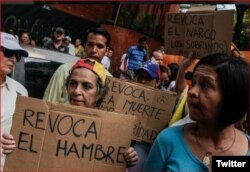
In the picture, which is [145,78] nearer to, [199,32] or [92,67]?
[199,32]

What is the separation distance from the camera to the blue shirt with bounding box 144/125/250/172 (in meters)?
2.55

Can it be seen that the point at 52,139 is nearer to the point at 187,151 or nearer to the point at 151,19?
the point at 187,151

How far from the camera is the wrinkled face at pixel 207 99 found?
8.34 ft

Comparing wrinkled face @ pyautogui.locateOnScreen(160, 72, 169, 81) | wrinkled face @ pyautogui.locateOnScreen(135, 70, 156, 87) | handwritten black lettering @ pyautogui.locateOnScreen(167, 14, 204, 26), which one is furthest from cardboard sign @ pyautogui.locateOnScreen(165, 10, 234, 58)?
wrinkled face @ pyautogui.locateOnScreen(160, 72, 169, 81)

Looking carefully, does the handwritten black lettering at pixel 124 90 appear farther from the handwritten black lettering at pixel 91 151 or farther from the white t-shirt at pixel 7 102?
the handwritten black lettering at pixel 91 151

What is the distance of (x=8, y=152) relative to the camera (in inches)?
107

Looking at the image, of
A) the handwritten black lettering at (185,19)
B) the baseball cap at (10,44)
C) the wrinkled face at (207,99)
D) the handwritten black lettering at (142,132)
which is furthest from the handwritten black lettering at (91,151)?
the handwritten black lettering at (185,19)

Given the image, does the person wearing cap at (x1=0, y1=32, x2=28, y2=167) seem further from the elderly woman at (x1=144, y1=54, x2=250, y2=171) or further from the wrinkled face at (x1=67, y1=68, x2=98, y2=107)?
the elderly woman at (x1=144, y1=54, x2=250, y2=171)

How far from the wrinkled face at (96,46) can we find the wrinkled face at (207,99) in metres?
2.07

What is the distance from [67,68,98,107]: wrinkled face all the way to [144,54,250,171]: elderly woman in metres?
0.61

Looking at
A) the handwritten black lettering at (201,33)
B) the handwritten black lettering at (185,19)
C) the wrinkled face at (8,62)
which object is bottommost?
the wrinkled face at (8,62)

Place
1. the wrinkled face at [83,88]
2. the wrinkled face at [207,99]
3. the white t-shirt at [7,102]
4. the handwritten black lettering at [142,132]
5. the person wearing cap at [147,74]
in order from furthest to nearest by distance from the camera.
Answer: the person wearing cap at [147,74] < the handwritten black lettering at [142,132] < the white t-shirt at [7,102] < the wrinkled face at [83,88] < the wrinkled face at [207,99]

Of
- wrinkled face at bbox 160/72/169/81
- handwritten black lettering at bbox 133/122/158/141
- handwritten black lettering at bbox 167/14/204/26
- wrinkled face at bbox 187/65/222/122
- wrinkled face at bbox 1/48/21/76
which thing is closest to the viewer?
wrinkled face at bbox 187/65/222/122

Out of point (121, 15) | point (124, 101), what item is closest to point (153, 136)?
point (124, 101)
